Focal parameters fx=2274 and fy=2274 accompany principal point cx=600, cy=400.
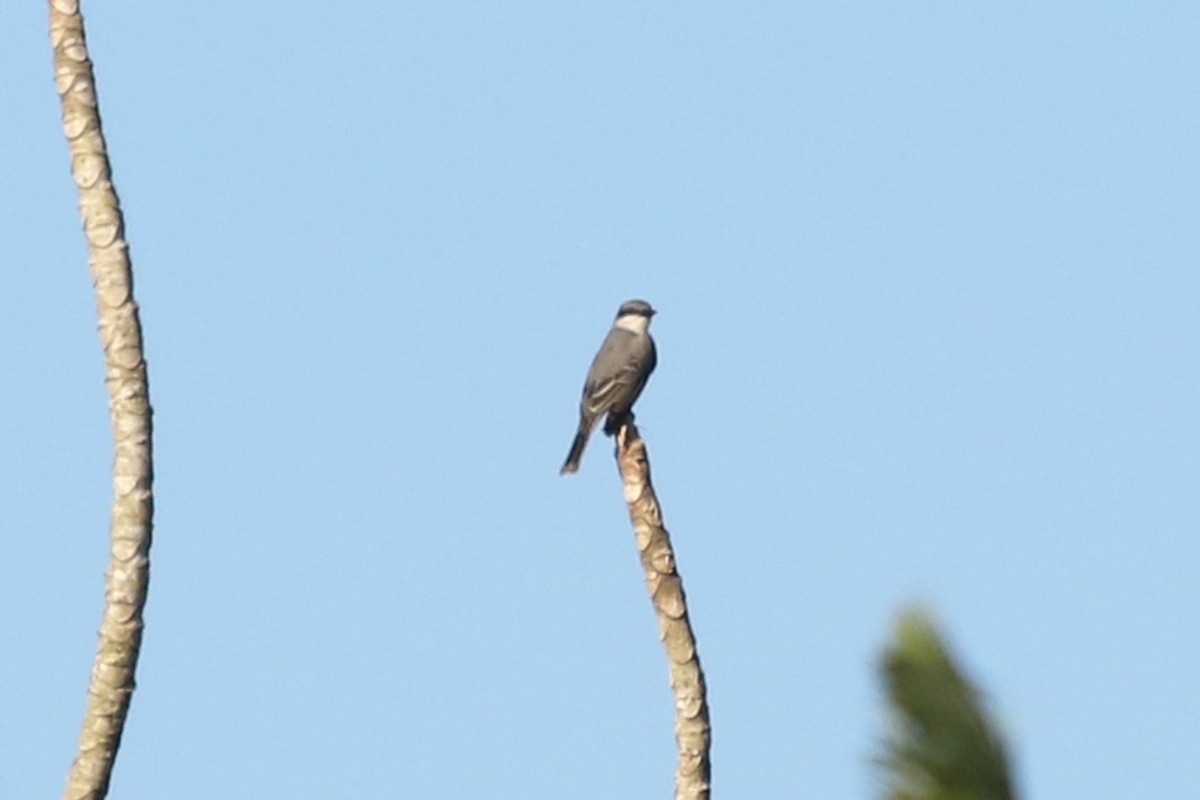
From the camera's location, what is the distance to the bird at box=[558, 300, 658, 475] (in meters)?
17.7

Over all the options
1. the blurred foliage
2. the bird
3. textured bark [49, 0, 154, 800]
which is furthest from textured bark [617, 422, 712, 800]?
the blurred foliage

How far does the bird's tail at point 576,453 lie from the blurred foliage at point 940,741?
13700 millimetres

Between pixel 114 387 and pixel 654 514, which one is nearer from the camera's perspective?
pixel 114 387

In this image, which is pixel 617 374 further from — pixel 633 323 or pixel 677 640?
pixel 677 640

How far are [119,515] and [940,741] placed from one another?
20.3 feet

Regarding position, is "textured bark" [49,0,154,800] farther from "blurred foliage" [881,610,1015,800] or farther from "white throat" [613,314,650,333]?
"white throat" [613,314,650,333]

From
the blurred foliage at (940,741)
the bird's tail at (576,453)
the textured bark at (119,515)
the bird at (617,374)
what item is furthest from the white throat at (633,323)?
the blurred foliage at (940,741)

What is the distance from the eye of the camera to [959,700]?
399cm

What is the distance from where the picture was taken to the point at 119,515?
31.5 ft

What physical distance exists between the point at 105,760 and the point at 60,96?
9.65ft

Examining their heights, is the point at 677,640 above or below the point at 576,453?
below

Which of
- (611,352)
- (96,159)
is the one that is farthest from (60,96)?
(611,352)

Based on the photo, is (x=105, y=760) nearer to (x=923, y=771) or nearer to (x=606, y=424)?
(x=923, y=771)

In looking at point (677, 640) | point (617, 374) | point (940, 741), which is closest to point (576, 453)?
point (617, 374)
